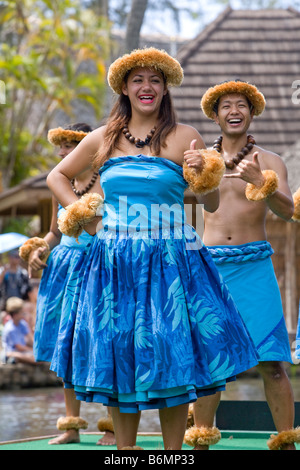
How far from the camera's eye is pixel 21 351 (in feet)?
33.1

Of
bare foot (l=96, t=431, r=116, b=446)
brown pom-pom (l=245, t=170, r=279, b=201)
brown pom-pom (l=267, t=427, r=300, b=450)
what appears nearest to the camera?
brown pom-pom (l=245, t=170, r=279, b=201)

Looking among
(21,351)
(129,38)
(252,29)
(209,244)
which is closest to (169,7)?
(252,29)

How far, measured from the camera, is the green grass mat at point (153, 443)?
4773mm

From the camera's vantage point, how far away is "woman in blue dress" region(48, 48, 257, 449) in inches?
132

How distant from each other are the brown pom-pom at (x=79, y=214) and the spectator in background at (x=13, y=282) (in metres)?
8.15

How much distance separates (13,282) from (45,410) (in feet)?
12.3

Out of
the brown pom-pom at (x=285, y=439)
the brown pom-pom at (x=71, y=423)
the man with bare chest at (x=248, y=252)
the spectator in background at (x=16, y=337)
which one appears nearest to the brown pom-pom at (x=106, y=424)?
the brown pom-pom at (x=71, y=423)

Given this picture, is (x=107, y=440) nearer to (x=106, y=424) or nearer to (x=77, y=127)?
(x=106, y=424)

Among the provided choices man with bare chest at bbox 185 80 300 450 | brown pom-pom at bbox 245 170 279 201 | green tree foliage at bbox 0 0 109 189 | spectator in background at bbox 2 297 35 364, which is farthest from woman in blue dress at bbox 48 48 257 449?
green tree foliage at bbox 0 0 109 189

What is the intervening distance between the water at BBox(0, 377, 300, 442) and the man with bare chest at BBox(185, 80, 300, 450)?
258 cm

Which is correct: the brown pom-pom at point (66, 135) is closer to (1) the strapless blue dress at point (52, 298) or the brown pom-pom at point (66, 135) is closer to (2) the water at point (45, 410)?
(1) the strapless blue dress at point (52, 298)

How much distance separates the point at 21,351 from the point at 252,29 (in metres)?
6.99

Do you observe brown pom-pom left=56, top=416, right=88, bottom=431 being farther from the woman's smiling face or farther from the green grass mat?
the woman's smiling face

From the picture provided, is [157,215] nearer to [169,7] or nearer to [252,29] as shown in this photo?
[252,29]
